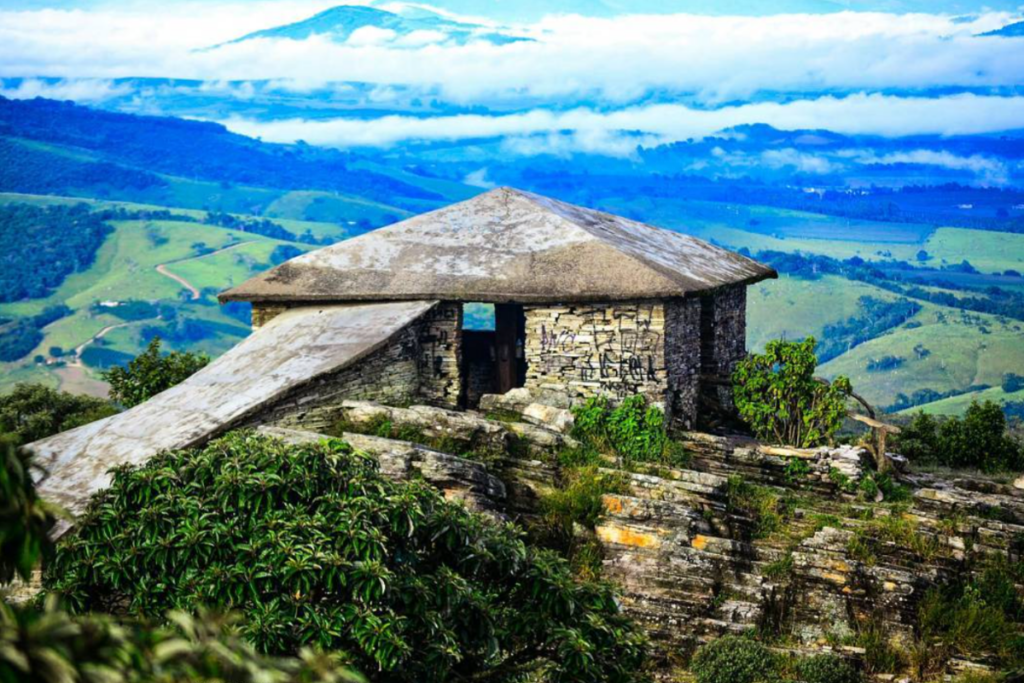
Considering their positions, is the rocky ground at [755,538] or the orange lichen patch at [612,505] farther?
the orange lichen patch at [612,505]

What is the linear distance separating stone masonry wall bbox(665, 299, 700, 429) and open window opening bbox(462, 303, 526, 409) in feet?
9.34

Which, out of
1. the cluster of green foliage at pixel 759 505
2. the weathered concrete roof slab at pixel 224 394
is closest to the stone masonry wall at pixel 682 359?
the cluster of green foliage at pixel 759 505

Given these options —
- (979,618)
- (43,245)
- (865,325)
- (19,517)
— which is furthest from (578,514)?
(43,245)

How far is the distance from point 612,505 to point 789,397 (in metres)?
5.50

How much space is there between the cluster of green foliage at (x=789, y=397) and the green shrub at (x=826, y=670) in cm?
614

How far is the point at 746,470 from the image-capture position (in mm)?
17703

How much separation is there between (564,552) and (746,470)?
3998mm

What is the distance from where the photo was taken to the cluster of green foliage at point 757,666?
42.7ft

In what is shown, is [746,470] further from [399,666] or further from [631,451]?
[399,666]

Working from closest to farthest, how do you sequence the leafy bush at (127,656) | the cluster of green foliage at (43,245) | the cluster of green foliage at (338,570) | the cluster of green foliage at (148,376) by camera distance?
the leafy bush at (127,656) → the cluster of green foliage at (338,570) → the cluster of green foliage at (148,376) → the cluster of green foliage at (43,245)

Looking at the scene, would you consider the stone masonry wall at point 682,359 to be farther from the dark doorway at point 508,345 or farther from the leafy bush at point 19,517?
the leafy bush at point 19,517

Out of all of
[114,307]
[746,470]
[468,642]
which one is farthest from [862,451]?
[114,307]

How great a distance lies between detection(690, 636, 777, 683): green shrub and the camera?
42.6 ft

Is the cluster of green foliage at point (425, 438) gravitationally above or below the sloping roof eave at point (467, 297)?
below
